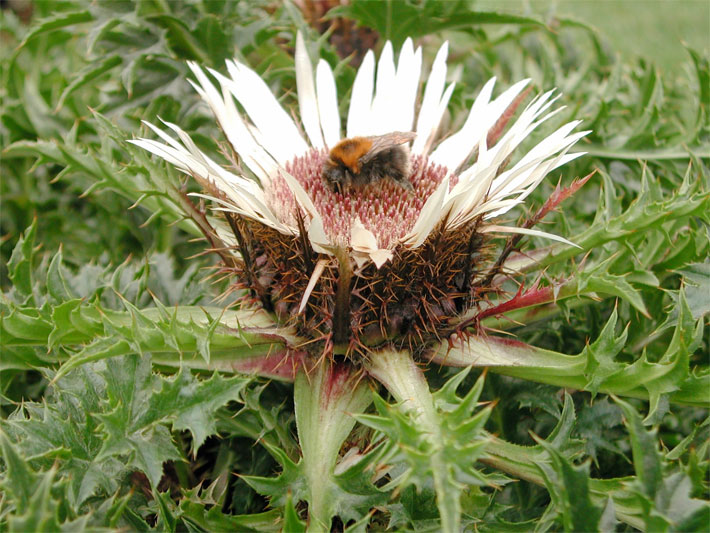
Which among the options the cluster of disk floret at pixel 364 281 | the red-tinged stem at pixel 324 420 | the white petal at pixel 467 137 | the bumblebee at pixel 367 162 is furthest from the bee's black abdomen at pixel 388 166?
the red-tinged stem at pixel 324 420

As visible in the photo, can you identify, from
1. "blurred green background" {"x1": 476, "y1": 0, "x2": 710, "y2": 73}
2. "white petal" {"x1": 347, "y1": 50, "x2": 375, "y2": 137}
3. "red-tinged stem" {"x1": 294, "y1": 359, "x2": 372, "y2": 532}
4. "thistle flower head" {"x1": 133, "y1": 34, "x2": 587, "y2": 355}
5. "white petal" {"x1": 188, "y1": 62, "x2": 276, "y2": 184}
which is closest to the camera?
"red-tinged stem" {"x1": 294, "y1": 359, "x2": 372, "y2": 532}

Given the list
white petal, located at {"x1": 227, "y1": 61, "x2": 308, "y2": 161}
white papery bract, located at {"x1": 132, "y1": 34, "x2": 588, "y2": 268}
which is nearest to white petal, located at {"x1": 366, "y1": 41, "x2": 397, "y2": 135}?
white papery bract, located at {"x1": 132, "y1": 34, "x2": 588, "y2": 268}

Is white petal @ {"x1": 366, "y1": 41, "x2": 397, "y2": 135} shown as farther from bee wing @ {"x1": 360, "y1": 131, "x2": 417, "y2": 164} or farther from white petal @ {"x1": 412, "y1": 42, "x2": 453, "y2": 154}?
bee wing @ {"x1": 360, "y1": 131, "x2": 417, "y2": 164}

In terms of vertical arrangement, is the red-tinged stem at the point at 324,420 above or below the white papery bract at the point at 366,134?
below

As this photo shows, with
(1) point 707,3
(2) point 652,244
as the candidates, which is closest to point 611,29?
(1) point 707,3

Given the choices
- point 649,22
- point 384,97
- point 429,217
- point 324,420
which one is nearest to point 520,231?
point 429,217

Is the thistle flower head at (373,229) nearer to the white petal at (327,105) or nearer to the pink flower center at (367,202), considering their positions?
the pink flower center at (367,202)
